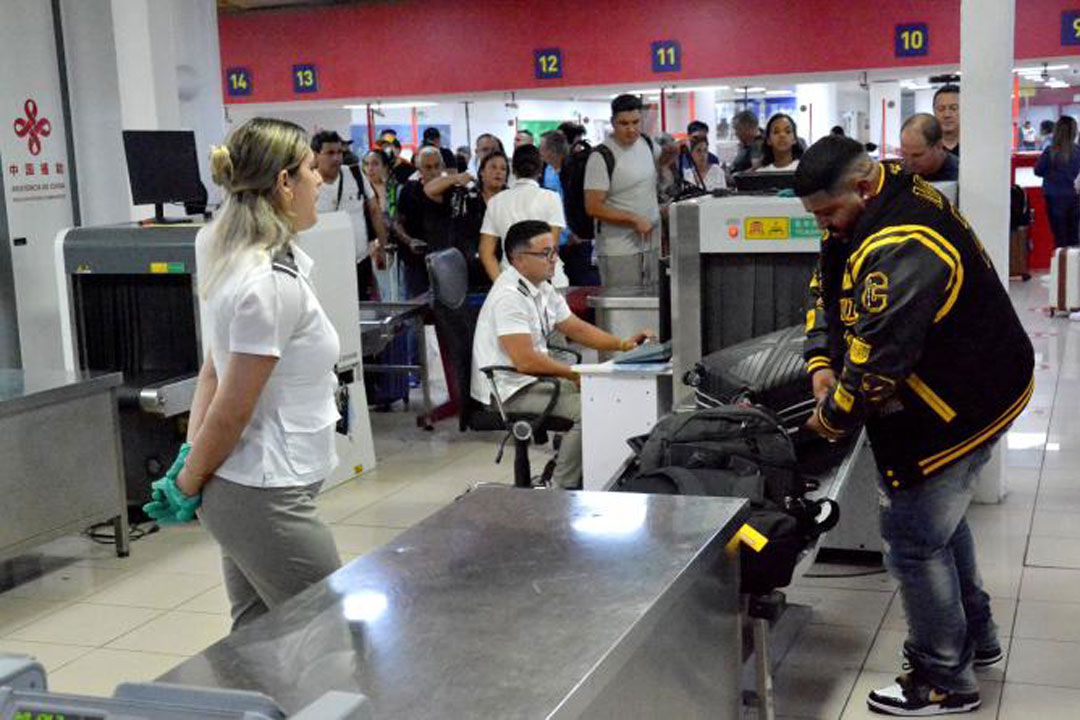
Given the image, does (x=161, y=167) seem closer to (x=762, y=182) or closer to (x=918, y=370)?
(x=762, y=182)

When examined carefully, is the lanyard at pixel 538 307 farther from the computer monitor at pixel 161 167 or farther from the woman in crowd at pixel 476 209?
the woman in crowd at pixel 476 209

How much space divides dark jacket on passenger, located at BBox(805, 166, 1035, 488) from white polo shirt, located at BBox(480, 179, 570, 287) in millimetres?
3689

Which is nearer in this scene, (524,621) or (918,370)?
(524,621)

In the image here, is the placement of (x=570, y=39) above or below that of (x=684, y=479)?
above

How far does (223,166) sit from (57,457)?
2.69m

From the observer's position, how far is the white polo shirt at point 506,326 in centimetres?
500

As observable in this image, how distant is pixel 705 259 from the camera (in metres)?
4.54

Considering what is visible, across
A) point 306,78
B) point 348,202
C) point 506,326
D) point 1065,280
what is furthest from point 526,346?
point 306,78

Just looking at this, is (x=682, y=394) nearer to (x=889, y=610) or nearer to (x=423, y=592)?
(x=889, y=610)

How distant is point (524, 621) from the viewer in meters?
1.95

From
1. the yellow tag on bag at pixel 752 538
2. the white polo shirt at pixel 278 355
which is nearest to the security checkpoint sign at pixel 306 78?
the white polo shirt at pixel 278 355

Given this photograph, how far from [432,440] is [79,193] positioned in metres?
2.34

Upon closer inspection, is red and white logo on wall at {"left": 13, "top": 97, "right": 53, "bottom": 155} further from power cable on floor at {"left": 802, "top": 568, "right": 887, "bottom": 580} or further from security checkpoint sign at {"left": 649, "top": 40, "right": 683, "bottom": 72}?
security checkpoint sign at {"left": 649, "top": 40, "right": 683, "bottom": 72}

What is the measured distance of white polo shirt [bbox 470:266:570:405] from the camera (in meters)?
5.00
